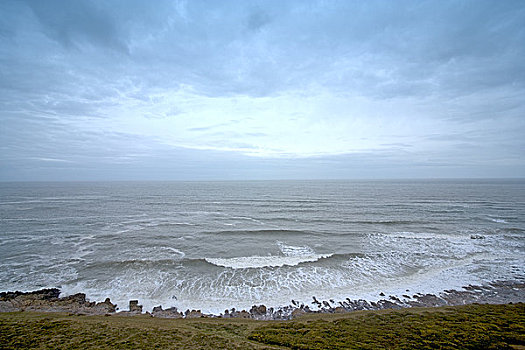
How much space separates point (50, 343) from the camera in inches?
367

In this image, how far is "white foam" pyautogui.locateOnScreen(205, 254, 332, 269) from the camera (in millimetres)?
20438

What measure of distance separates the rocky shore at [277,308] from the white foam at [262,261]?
6245 millimetres

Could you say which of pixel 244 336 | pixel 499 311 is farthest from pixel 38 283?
pixel 499 311

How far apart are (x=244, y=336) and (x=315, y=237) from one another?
20.1m

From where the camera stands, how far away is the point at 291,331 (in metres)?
10.6

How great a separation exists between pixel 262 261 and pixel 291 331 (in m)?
10.9

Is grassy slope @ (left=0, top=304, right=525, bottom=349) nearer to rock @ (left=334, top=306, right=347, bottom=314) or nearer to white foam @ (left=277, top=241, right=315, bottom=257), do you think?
rock @ (left=334, top=306, right=347, bottom=314)

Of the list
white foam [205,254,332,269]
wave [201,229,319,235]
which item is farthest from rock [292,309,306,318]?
wave [201,229,319,235]

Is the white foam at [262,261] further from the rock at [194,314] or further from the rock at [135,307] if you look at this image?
the rock at [135,307]

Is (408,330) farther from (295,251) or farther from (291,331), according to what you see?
(295,251)

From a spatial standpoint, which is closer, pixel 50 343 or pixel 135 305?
pixel 50 343

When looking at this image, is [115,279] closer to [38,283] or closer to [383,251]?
[38,283]

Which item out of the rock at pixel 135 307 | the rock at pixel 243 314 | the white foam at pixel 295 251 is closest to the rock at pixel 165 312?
the rock at pixel 135 307

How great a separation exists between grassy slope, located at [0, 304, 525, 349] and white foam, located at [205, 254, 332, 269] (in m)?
8.00
